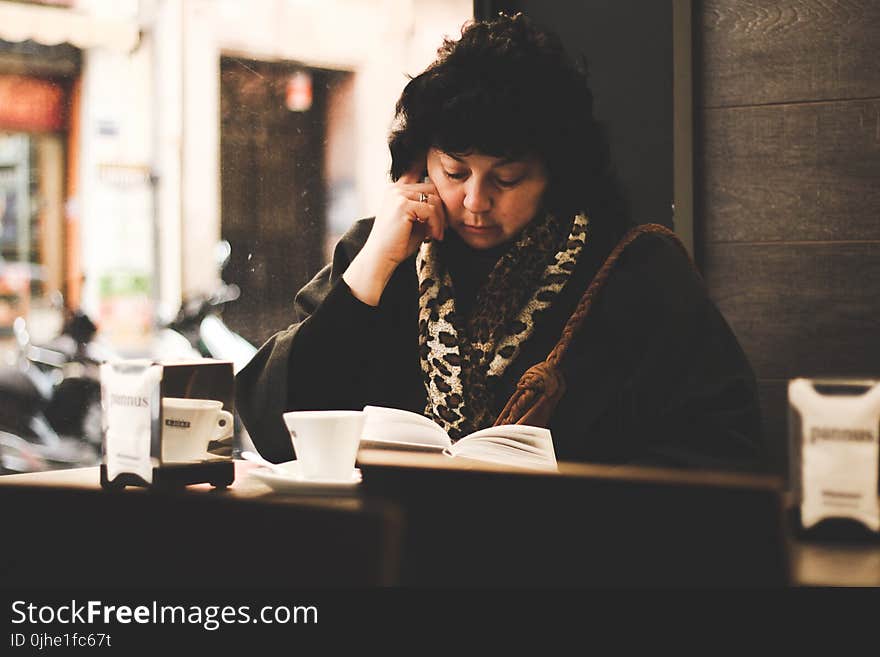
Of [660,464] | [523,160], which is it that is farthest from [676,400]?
[523,160]

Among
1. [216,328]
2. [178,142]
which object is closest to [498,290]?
[216,328]

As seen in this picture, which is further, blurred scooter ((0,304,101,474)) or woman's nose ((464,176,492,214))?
blurred scooter ((0,304,101,474))

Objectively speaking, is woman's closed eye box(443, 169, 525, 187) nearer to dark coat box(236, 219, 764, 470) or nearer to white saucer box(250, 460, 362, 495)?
dark coat box(236, 219, 764, 470)

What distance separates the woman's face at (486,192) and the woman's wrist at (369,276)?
15cm

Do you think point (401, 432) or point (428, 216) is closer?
point (401, 432)

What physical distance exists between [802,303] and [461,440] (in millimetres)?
1096

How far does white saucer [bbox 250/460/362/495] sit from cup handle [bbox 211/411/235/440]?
8 cm

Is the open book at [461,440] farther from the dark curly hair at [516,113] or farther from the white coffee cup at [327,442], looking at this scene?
the dark curly hair at [516,113]

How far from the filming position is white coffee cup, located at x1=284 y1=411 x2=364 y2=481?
3.26ft

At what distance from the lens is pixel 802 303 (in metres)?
1.83

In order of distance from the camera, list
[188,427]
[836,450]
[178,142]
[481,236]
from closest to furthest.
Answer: [836,450], [188,427], [481,236], [178,142]

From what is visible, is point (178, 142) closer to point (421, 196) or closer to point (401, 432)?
point (421, 196)

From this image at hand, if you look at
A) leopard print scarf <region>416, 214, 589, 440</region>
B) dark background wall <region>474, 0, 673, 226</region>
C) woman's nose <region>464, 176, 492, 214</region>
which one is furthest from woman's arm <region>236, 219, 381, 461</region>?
dark background wall <region>474, 0, 673, 226</region>

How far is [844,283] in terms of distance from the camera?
1.79 meters
